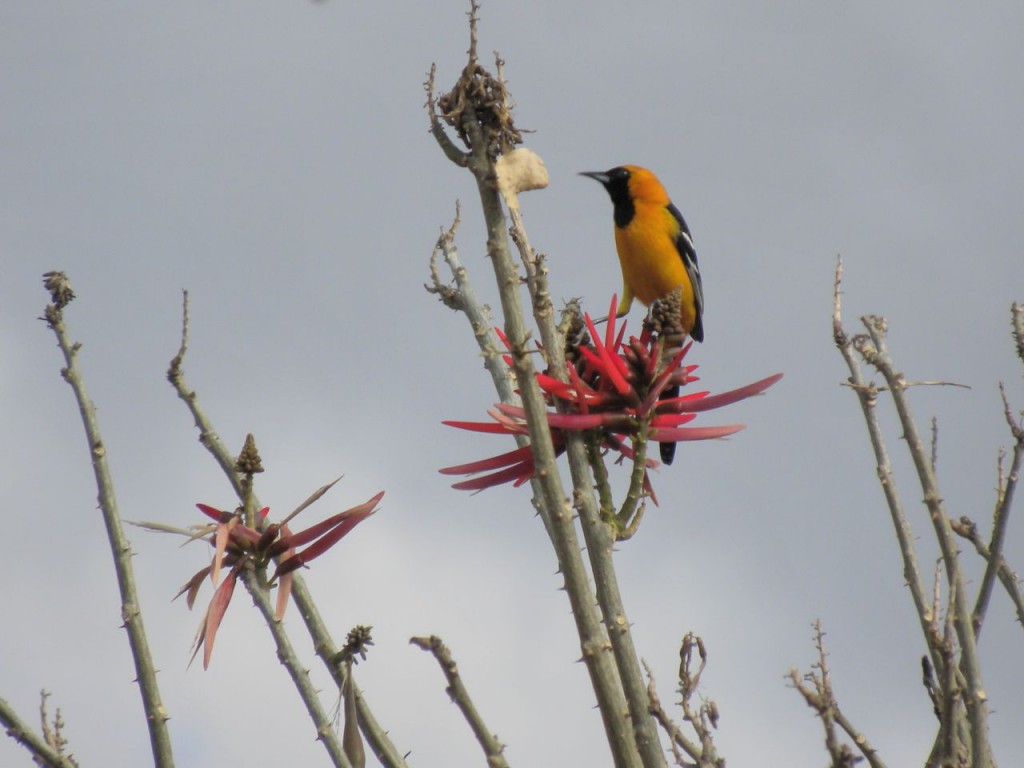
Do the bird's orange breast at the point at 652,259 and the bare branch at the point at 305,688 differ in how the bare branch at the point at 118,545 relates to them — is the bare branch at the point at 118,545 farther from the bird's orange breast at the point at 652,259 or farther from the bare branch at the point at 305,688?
the bird's orange breast at the point at 652,259

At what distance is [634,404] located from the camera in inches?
107

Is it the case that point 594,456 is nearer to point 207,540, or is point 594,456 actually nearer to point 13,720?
point 207,540

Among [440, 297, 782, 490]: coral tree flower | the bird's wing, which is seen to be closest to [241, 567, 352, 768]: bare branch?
[440, 297, 782, 490]: coral tree flower

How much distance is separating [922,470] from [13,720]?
2.48 meters

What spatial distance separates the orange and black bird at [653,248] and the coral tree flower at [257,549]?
15.1ft

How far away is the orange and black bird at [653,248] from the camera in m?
7.43

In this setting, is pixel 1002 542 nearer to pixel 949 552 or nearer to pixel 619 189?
pixel 949 552

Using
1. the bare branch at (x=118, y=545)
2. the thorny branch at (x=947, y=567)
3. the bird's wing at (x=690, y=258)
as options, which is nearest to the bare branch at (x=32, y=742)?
the bare branch at (x=118, y=545)

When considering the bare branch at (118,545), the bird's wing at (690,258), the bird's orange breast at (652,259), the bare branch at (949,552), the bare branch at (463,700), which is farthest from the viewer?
the bird's wing at (690,258)

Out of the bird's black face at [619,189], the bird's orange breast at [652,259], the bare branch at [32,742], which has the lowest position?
the bare branch at [32,742]

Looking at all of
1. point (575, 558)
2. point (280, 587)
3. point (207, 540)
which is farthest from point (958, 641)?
point (207, 540)

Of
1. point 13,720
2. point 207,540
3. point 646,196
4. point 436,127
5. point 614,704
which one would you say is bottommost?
point 614,704

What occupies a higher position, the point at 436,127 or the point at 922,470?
the point at 436,127

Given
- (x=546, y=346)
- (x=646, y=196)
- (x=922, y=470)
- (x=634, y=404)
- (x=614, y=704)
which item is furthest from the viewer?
(x=646, y=196)
